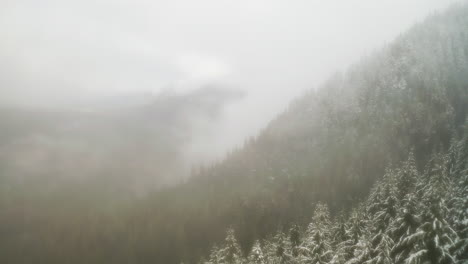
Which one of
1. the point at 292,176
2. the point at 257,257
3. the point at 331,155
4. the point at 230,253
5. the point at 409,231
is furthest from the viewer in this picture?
the point at 331,155

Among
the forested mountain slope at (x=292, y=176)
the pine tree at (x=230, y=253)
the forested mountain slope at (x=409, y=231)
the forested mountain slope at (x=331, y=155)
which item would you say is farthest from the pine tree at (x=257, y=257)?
the forested mountain slope at (x=331, y=155)

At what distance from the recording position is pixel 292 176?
15900cm

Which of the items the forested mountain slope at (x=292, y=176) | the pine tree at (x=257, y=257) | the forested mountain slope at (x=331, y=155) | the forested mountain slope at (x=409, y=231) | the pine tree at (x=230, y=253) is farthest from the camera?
the forested mountain slope at (x=331, y=155)

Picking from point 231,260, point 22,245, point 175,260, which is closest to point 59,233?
point 22,245

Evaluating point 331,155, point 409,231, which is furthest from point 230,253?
point 331,155

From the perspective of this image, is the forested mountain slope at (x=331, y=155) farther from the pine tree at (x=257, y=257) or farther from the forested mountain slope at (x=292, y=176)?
the pine tree at (x=257, y=257)

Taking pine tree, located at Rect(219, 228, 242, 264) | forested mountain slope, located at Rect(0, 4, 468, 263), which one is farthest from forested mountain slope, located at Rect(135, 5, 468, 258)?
pine tree, located at Rect(219, 228, 242, 264)

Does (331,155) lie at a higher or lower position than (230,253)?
lower

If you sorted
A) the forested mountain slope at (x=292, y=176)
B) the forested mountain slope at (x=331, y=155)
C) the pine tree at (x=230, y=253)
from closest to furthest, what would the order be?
1. the pine tree at (x=230, y=253)
2. the forested mountain slope at (x=292, y=176)
3. the forested mountain slope at (x=331, y=155)

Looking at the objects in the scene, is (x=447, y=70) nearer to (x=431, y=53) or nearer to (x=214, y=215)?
(x=431, y=53)

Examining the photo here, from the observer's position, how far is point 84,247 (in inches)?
6152

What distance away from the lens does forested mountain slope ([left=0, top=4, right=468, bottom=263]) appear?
452 ft

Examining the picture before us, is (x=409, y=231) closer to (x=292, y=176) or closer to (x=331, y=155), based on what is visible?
(x=292, y=176)

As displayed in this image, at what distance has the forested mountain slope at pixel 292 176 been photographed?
138m
